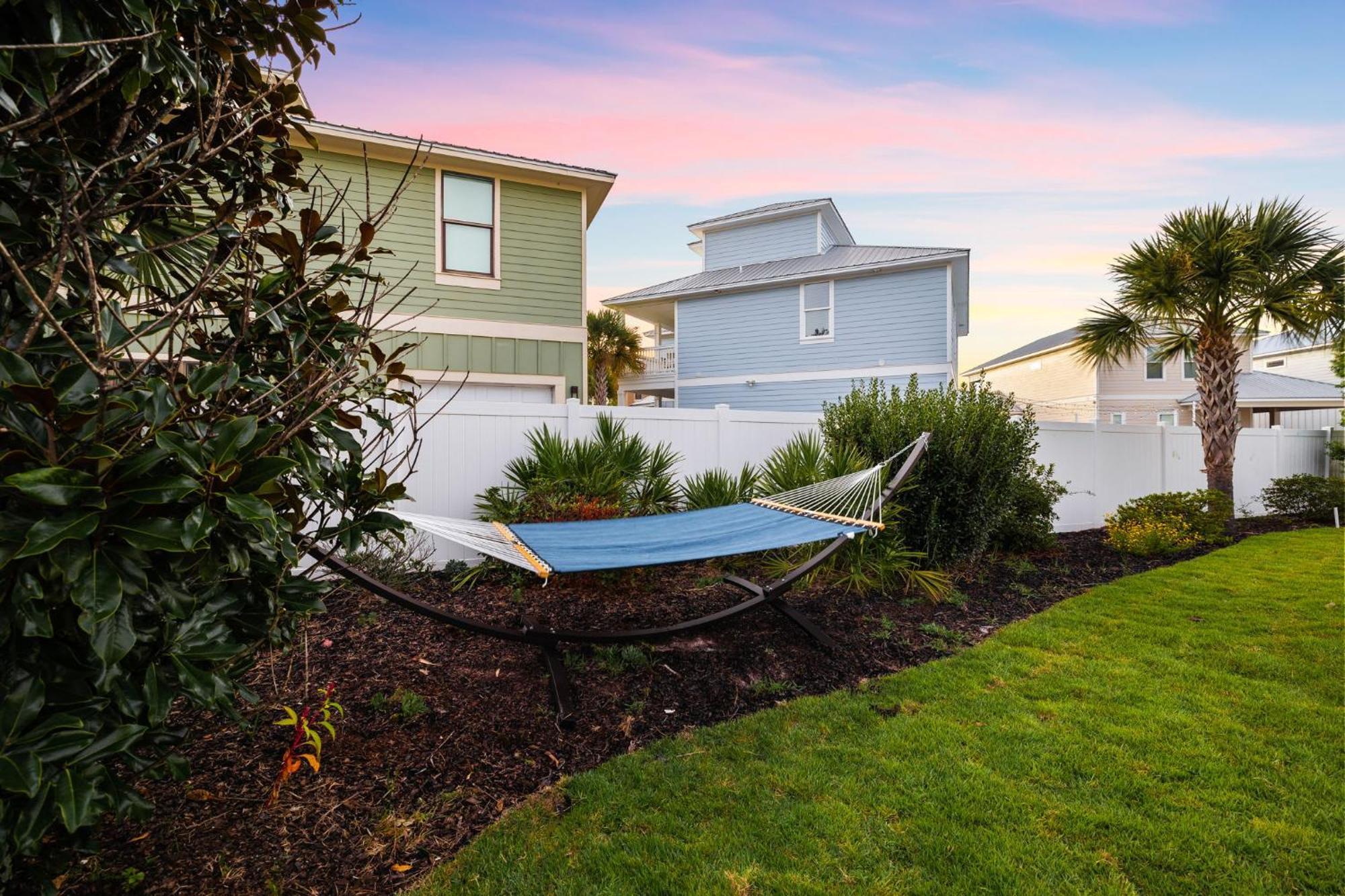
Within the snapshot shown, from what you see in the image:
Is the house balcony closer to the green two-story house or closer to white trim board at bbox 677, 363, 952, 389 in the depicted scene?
white trim board at bbox 677, 363, 952, 389

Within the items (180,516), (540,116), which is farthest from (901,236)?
(180,516)

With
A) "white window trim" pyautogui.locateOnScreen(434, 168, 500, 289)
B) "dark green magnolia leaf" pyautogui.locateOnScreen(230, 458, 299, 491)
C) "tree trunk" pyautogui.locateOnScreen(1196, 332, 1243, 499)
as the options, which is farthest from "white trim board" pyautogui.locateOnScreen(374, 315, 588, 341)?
"tree trunk" pyautogui.locateOnScreen(1196, 332, 1243, 499)

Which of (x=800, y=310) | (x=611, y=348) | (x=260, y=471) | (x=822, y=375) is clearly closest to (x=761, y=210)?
(x=800, y=310)

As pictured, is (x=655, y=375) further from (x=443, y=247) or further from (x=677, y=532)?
(x=677, y=532)

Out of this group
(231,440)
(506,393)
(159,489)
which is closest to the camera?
(159,489)

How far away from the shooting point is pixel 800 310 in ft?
46.0

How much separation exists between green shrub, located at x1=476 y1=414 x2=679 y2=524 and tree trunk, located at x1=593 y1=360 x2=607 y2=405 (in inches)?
478

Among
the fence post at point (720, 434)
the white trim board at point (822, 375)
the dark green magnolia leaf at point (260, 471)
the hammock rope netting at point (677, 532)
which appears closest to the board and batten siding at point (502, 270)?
the fence post at point (720, 434)

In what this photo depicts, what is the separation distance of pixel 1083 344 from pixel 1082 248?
61.0 inches

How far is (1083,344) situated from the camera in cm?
1009

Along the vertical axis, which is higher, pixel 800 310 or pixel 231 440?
pixel 800 310

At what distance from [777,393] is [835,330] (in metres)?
1.83

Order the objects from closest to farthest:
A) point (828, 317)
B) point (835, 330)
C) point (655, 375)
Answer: point (835, 330), point (828, 317), point (655, 375)

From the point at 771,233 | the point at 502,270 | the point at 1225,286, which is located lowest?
the point at 1225,286
